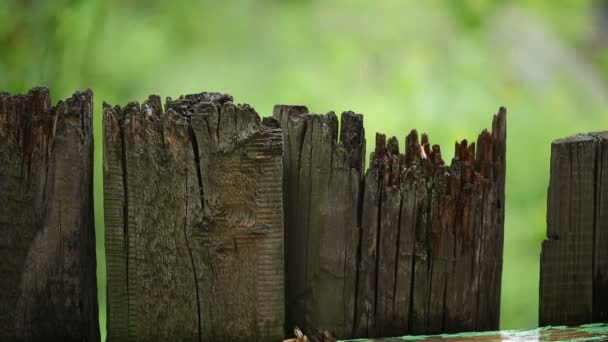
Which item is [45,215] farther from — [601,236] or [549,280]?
[601,236]

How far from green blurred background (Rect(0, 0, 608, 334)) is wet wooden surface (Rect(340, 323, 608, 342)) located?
2.86 meters

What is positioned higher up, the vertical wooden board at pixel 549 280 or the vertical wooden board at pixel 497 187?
the vertical wooden board at pixel 497 187

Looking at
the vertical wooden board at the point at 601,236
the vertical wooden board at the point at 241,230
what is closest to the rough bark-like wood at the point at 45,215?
the vertical wooden board at the point at 241,230

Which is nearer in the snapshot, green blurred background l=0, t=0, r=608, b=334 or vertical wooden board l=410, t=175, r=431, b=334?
vertical wooden board l=410, t=175, r=431, b=334

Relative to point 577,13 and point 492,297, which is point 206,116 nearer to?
point 492,297

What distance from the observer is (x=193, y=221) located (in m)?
2.23

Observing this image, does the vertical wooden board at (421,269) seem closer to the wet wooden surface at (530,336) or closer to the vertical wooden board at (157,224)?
the wet wooden surface at (530,336)

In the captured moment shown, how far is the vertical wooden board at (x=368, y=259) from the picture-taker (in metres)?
2.33

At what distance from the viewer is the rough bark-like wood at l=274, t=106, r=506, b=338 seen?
234cm

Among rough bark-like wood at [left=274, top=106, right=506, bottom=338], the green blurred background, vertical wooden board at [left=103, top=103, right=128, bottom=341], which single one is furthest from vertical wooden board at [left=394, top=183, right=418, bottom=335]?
the green blurred background

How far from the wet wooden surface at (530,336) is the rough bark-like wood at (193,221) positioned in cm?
39

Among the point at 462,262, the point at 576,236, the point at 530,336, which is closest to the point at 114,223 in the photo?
the point at 462,262

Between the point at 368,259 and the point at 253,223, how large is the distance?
1.12ft

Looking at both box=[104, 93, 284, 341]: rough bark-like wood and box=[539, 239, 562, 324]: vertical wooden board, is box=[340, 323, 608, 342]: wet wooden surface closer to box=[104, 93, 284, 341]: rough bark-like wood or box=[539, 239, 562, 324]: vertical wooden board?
box=[539, 239, 562, 324]: vertical wooden board
